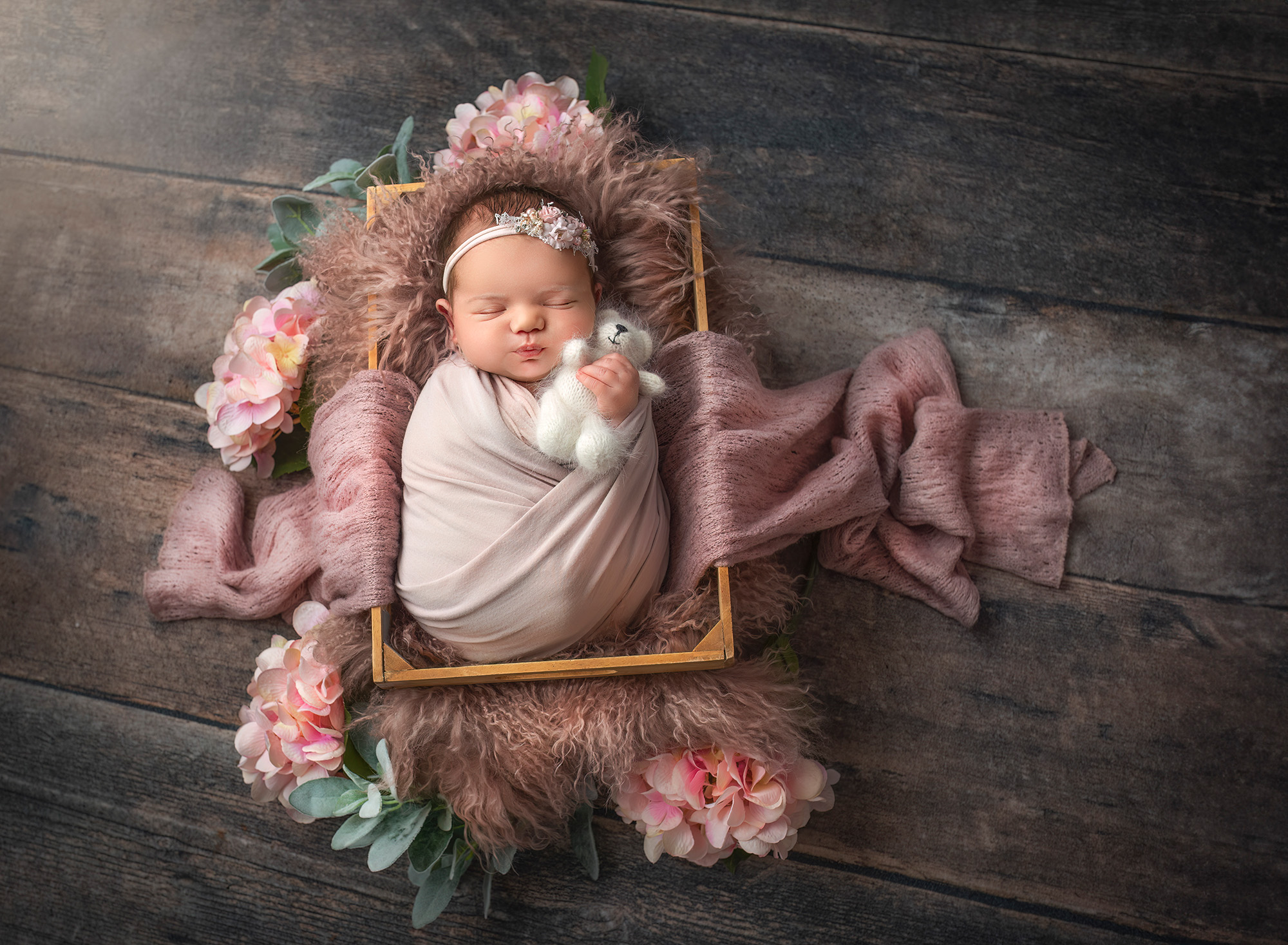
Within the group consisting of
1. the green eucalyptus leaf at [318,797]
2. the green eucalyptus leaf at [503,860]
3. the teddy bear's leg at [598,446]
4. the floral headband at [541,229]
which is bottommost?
the green eucalyptus leaf at [503,860]

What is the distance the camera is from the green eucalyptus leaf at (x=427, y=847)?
132 centimetres

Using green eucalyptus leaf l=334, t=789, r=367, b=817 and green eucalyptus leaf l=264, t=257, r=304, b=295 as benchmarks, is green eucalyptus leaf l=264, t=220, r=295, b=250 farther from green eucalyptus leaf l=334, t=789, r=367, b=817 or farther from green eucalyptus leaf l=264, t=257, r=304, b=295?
green eucalyptus leaf l=334, t=789, r=367, b=817

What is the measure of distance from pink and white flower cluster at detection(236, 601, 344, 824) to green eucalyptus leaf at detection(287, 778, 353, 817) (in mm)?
11

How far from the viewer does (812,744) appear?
58.7 inches

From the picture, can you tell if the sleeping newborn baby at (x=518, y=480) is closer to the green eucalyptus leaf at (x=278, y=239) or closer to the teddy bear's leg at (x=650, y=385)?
the teddy bear's leg at (x=650, y=385)

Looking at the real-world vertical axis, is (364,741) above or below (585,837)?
above

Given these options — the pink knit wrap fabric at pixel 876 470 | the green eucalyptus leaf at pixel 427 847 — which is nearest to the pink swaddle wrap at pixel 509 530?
the pink knit wrap fabric at pixel 876 470

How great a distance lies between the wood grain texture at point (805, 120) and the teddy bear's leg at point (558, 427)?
28.2 inches

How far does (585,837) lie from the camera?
143cm

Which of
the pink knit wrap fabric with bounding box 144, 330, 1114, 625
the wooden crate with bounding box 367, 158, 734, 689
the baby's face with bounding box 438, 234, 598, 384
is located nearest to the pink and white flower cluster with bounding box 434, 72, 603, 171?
the baby's face with bounding box 438, 234, 598, 384

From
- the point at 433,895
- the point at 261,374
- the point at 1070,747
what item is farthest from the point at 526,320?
the point at 1070,747

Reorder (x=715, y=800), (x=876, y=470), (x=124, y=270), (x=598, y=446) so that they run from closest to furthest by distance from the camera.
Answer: (x=598, y=446), (x=715, y=800), (x=876, y=470), (x=124, y=270)

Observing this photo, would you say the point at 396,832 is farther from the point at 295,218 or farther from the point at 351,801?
the point at 295,218

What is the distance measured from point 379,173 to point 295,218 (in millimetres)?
201
